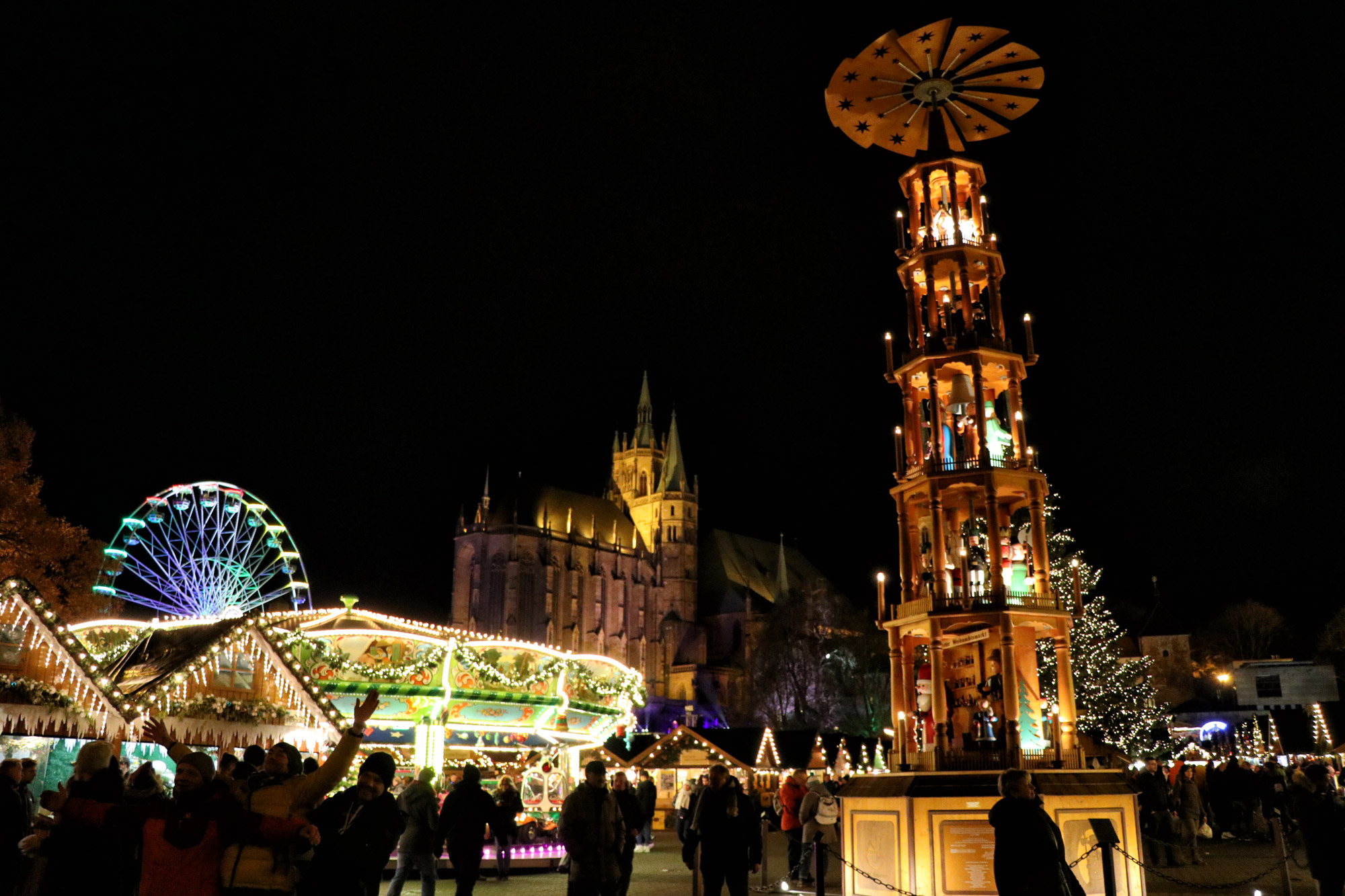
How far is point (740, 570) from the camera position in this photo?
98500 mm

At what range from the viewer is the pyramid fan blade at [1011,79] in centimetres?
1407

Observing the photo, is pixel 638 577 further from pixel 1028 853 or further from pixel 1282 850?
pixel 1028 853

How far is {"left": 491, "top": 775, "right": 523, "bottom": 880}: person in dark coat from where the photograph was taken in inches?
478

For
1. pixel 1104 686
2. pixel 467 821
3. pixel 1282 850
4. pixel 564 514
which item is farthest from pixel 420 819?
pixel 564 514

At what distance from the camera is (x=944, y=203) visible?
47.2 ft

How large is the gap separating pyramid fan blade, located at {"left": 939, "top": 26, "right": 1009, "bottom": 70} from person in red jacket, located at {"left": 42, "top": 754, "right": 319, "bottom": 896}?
12172mm

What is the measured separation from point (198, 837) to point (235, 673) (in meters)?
10.5

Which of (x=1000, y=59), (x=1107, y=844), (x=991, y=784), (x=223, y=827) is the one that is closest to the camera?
(x=223, y=827)

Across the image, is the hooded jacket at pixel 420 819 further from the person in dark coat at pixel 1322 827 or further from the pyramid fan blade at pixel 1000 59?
the pyramid fan blade at pixel 1000 59

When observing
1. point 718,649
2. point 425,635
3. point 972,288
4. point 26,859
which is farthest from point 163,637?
point 718,649

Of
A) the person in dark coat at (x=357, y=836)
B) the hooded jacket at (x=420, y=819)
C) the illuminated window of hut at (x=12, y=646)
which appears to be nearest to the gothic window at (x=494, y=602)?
the illuminated window of hut at (x=12, y=646)

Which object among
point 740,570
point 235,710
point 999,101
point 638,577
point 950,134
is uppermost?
point 740,570

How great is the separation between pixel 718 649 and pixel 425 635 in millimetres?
76041

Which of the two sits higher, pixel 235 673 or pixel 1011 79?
pixel 1011 79
